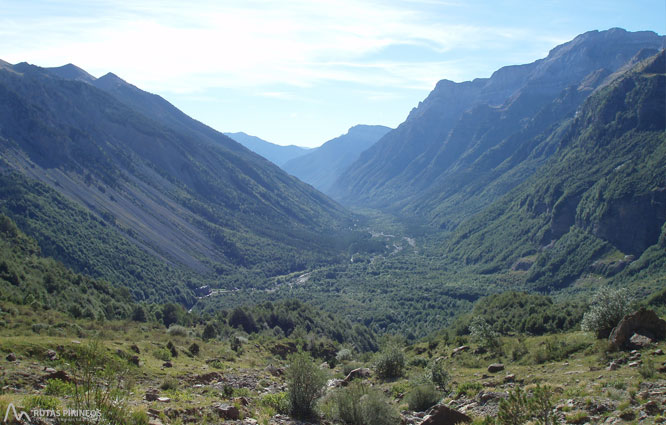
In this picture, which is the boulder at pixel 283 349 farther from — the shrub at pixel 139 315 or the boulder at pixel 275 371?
the shrub at pixel 139 315

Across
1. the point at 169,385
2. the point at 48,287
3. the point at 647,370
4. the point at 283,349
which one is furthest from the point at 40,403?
the point at 48,287

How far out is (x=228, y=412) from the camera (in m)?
16.4

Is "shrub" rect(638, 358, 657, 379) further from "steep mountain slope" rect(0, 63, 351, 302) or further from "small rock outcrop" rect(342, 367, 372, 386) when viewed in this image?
"steep mountain slope" rect(0, 63, 351, 302)

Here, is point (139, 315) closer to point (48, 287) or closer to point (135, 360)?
point (48, 287)

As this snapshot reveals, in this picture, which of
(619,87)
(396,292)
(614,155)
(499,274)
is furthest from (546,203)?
(396,292)

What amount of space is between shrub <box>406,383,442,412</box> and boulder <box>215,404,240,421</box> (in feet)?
28.4

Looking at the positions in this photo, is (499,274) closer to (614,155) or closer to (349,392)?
(614,155)

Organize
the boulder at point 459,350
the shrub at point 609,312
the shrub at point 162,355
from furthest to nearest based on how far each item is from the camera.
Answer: the boulder at point 459,350
the shrub at point 162,355
the shrub at point 609,312

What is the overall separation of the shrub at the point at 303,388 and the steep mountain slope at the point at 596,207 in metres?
94.6

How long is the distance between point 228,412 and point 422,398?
30.8 feet

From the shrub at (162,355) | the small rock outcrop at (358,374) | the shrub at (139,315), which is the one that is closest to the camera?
the small rock outcrop at (358,374)

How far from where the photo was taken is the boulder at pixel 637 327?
2130 cm

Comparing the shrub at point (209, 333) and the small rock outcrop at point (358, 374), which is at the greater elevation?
the small rock outcrop at point (358, 374)

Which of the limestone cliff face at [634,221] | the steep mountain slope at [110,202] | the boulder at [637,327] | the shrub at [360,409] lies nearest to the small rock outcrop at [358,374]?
the shrub at [360,409]
